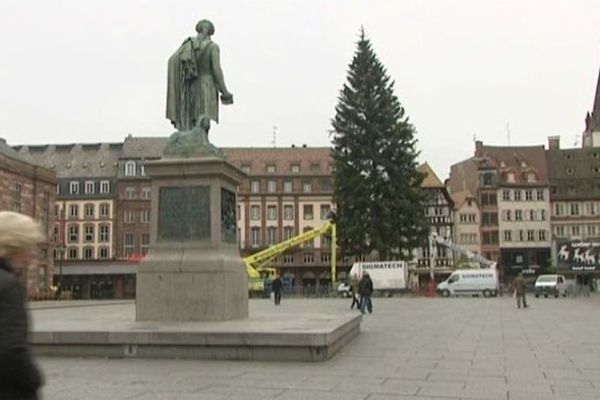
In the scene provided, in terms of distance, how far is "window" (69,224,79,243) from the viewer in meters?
87.6

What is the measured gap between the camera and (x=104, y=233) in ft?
287

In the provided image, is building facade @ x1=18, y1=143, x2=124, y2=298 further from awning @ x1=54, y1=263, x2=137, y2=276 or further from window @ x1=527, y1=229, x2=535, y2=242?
window @ x1=527, y1=229, x2=535, y2=242

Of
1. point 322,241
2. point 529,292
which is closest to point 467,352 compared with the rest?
point 529,292

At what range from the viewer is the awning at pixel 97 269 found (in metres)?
79.6

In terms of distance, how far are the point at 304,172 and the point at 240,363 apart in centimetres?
7962

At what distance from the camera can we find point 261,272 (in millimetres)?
67250

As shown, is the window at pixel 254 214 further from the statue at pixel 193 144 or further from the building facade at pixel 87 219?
the statue at pixel 193 144

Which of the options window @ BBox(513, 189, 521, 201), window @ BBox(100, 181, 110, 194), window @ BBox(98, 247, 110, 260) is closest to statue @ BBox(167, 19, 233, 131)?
window @ BBox(98, 247, 110, 260)

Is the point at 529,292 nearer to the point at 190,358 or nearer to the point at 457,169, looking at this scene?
the point at 457,169

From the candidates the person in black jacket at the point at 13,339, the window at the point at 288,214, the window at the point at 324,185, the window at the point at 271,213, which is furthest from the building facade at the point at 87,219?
the person in black jacket at the point at 13,339

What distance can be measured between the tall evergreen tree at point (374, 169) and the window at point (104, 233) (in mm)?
39917

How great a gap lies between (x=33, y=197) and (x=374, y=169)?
2876 cm

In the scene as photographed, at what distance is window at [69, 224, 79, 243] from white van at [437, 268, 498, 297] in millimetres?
49209

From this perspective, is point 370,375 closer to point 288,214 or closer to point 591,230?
point 288,214
